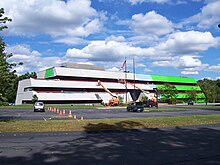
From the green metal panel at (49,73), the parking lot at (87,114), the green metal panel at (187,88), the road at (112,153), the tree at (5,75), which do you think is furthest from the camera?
the green metal panel at (187,88)

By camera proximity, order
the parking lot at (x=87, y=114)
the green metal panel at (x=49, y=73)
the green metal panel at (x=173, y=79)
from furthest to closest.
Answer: the green metal panel at (x=173, y=79) → the green metal panel at (x=49, y=73) → the parking lot at (x=87, y=114)

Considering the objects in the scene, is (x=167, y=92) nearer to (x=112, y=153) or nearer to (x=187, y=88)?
(x=187, y=88)

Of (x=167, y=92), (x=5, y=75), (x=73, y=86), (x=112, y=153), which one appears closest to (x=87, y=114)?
(x=5, y=75)

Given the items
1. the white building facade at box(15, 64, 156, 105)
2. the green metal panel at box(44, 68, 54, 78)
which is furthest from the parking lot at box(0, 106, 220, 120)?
the green metal panel at box(44, 68, 54, 78)

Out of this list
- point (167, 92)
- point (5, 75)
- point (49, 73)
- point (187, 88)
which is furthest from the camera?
point (187, 88)

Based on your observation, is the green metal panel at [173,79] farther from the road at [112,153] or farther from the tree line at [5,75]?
the road at [112,153]

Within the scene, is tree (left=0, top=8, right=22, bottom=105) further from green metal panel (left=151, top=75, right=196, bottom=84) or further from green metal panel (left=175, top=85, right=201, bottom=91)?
green metal panel (left=175, top=85, right=201, bottom=91)

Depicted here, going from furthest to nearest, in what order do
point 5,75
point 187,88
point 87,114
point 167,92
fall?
point 187,88, point 167,92, point 87,114, point 5,75

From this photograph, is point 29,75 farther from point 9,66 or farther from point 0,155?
point 0,155

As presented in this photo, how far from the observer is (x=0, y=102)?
682 inches

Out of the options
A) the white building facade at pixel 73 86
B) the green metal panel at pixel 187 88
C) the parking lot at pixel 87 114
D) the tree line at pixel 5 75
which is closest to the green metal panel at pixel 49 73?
the white building facade at pixel 73 86

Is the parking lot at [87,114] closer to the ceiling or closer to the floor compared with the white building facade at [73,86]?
closer to the floor

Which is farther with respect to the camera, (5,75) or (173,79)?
(173,79)

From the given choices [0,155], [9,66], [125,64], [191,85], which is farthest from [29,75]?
[0,155]
